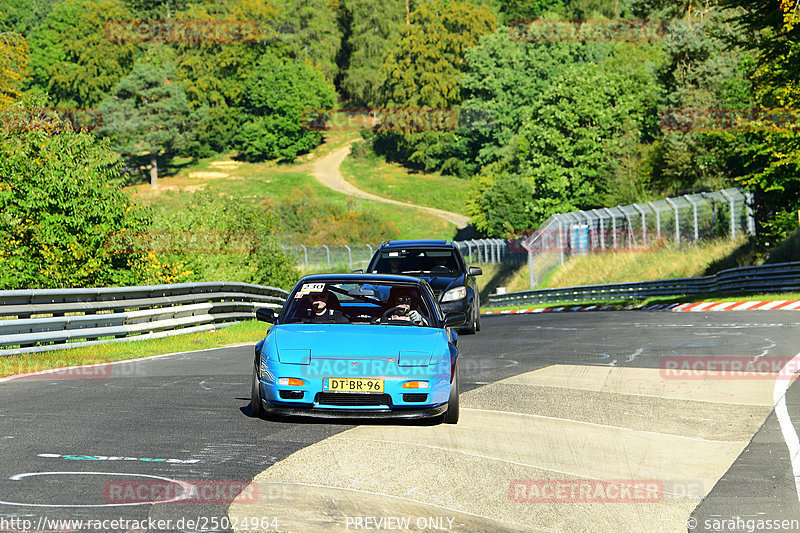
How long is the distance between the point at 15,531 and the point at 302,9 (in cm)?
13062

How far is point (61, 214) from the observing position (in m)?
24.6

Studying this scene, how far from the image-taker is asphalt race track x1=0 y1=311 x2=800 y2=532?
6.01 m

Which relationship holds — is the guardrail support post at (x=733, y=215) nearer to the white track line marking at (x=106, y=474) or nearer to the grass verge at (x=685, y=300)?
the grass verge at (x=685, y=300)

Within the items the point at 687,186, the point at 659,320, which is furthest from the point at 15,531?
the point at 687,186

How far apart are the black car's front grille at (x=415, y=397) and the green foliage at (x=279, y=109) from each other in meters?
107

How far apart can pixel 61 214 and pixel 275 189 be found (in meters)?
78.4

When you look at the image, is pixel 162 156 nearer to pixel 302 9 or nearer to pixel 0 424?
pixel 302 9

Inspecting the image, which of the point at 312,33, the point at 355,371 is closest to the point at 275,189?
the point at 312,33

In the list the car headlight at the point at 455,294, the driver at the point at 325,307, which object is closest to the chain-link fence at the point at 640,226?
the car headlight at the point at 455,294

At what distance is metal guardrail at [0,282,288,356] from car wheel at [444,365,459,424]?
8.35m

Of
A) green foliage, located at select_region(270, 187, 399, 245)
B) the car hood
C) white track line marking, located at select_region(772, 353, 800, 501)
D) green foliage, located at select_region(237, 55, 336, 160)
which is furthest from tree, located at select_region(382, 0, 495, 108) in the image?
the car hood

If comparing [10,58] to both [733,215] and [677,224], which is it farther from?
[733,215]
